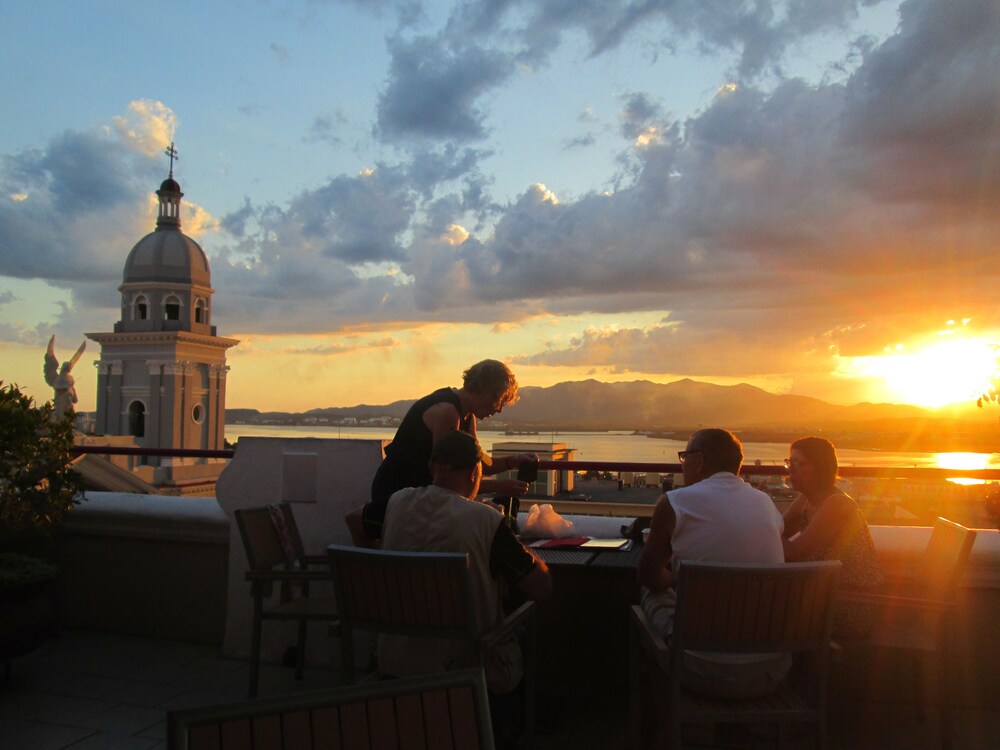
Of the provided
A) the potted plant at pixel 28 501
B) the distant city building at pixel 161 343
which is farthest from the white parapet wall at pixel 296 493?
the distant city building at pixel 161 343

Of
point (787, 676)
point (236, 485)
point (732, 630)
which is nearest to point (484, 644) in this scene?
point (732, 630)

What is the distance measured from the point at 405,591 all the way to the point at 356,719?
4.43 feet

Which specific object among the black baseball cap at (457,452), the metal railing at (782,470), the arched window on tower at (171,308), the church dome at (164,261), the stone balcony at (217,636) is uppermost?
the church dome at (164,261)

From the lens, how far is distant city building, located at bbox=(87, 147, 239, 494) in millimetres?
65000

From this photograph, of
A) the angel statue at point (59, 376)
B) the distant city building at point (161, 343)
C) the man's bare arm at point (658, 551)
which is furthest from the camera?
the distant city building at point (161, 343)

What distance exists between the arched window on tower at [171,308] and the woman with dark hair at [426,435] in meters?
66.0

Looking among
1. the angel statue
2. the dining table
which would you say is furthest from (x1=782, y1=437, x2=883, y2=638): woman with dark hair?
the angel statue

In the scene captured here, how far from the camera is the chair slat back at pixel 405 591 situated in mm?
2699

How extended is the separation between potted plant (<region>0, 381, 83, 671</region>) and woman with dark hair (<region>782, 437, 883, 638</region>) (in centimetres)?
374

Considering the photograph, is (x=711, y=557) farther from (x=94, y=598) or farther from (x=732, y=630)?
(x=94, y=598)

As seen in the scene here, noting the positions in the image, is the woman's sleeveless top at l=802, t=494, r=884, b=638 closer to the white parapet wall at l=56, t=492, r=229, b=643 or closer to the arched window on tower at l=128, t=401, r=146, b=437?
the white parapet wall at l=56, t=492, r=229, b=643

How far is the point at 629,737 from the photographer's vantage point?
3279 millimetres

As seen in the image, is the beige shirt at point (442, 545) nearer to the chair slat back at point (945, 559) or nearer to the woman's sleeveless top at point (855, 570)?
the woman's sleeveless top at point (855, 570)

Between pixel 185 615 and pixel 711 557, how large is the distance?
3635 millimetres
